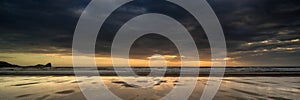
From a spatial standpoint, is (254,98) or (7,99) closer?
(7,99)

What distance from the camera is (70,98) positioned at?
1039 centimetres

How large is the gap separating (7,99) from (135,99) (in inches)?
211

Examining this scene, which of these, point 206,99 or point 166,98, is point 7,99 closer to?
point 166,98

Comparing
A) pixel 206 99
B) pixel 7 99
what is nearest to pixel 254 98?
pixel 206 99

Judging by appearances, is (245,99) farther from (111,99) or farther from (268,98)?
(111,99)

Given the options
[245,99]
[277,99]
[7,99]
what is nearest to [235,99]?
[245,99]

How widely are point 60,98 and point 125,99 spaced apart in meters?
2.92

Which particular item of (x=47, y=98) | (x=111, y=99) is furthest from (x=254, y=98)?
(x=47, y=98)

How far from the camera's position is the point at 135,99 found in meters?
10.0

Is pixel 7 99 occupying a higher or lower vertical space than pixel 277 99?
higher

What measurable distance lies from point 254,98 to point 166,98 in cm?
397

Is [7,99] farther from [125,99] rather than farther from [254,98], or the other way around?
[254,98]

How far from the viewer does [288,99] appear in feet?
33.6

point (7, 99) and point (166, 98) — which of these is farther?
point (166, 98)
